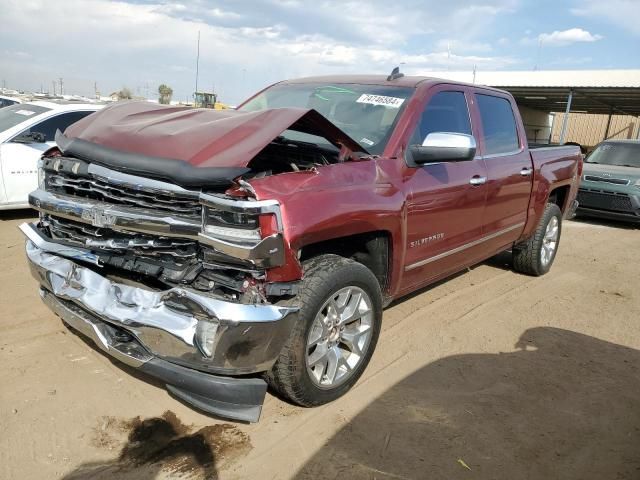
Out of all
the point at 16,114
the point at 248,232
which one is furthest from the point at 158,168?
the point at 16,114

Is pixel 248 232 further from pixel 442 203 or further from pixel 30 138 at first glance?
pixel 30 138

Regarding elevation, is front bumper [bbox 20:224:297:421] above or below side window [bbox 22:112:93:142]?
below

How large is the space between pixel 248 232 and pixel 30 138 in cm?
609

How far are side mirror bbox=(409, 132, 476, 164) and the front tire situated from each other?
923 millimetres

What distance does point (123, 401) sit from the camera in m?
2.95

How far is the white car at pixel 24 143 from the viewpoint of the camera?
22.7 feet

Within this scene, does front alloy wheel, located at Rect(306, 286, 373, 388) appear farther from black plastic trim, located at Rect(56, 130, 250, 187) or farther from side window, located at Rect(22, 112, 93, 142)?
side window, located at Rect(22, 112, 93, 142)

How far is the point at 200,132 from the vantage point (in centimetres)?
279

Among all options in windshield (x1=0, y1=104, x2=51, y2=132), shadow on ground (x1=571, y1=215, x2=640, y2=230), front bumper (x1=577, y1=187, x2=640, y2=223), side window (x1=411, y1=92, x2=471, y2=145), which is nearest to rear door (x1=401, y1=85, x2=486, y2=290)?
side window (x1=411, y1=92, x2=471, y2=145)

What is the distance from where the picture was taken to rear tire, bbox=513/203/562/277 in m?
5.81

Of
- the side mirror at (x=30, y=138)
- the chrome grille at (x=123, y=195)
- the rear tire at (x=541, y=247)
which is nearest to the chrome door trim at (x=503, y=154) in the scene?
the rear tire at (x=541, y=247)

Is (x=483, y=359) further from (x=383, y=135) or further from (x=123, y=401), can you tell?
(x=123, y=401)

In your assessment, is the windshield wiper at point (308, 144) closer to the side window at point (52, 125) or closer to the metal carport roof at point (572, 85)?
the side window at point (52, 125)

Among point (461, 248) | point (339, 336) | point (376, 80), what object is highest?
Result: point (376, 80)
